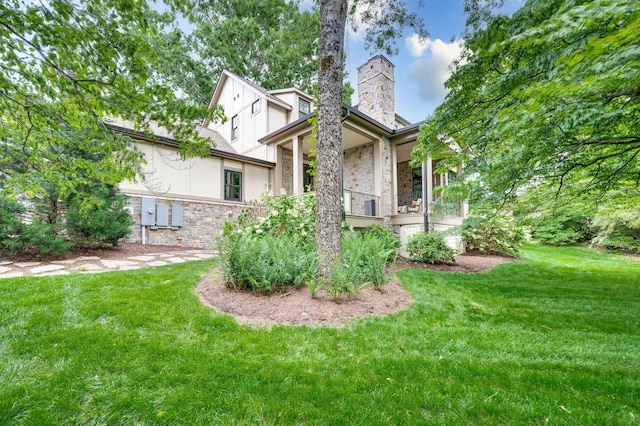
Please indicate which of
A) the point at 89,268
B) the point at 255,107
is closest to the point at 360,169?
the point at 255,107

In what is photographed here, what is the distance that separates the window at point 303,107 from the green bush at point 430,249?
26.6 ft

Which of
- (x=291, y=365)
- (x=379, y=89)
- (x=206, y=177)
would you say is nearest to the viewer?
(x=291, y=365)

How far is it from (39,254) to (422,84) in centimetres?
887

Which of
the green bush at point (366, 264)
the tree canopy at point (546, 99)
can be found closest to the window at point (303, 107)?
the tree canopy at point (546, 99)

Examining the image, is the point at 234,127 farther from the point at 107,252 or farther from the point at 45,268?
the point at 45,268

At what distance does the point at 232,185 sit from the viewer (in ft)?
36.5

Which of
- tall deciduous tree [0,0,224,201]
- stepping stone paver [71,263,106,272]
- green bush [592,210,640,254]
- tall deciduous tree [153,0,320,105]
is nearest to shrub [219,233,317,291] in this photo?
tall deciduous tree [0,0,224,201]

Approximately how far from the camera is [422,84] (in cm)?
651

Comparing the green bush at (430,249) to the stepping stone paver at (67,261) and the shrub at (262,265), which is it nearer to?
the shrub at (262,265)

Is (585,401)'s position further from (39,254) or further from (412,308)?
(39,254)

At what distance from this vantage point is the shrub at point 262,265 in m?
3.83

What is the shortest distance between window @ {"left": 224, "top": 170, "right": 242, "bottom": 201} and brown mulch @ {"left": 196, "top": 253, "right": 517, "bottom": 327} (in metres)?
6.92

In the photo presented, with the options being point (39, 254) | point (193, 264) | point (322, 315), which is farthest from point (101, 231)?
point (322, 315)

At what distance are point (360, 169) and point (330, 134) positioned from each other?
7.17 meters
